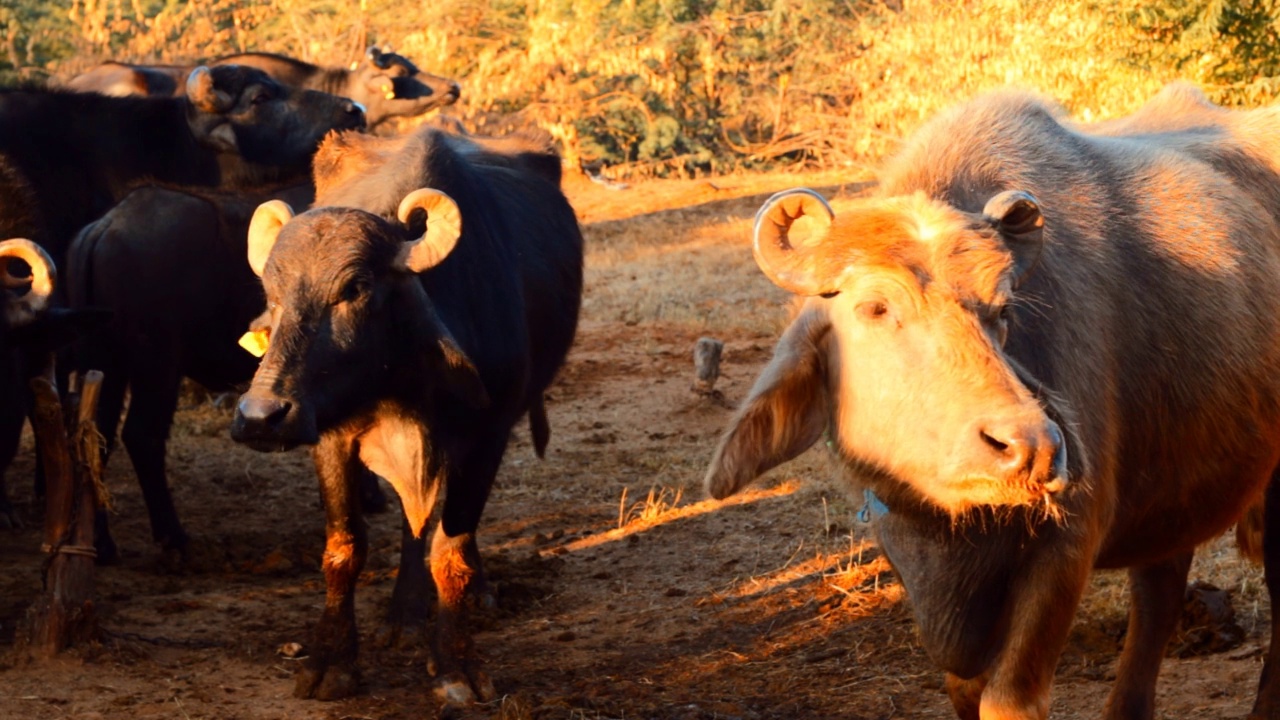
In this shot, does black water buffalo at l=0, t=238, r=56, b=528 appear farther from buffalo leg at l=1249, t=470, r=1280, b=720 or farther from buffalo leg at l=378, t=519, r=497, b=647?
buffalo leg at l=1249, t=470, r=1280, b=720

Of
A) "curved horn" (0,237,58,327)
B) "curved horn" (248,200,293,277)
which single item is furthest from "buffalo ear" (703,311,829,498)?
"curved horn" (0,237,58,327)

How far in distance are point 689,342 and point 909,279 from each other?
8578 mm

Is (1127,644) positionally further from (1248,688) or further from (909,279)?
(909,279)

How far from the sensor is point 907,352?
3.50 metres

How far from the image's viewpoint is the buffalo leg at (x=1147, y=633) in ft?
15.2

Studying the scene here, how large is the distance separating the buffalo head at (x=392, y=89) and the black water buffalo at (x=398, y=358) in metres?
9.09

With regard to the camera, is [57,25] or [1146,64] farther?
[57,25]

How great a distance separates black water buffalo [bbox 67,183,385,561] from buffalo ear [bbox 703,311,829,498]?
4.08 m

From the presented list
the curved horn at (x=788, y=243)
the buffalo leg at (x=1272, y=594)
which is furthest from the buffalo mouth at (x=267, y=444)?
the buffalo leg at (x=1272, y=594)

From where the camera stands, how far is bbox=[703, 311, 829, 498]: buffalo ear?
150 inches

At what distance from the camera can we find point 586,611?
6480mm

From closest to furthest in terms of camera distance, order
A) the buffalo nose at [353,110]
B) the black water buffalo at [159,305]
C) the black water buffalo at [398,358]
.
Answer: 1. the black water buffalo at [398,358]
2. the black water buffalo at [159,305]
3. the buffalo nose at [353,110]

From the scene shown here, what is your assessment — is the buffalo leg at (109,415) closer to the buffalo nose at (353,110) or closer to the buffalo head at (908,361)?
the buffalo nose at (353,110)

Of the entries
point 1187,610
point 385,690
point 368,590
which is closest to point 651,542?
point 368,590
